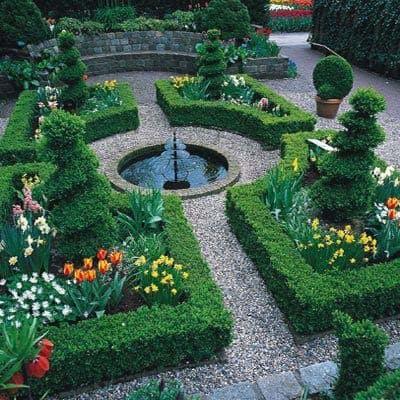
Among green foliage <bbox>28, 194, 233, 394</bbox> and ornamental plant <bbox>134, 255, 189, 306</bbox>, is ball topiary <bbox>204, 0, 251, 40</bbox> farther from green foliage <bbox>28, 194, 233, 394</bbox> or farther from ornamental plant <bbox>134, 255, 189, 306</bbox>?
green foliage <bbox>28, 194, 233, 394</bbox>

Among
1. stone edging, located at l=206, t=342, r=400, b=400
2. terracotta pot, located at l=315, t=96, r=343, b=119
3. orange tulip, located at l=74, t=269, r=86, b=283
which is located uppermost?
orange tulip, located at l=74, t=269, r=86, b=283

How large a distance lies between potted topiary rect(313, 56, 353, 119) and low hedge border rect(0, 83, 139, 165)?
3981mm

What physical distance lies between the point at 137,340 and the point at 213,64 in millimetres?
7232

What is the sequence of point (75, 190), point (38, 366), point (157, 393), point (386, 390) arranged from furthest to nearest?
point (75, 190) → point (157, 393) → point (38, 366) → point (386, 390)

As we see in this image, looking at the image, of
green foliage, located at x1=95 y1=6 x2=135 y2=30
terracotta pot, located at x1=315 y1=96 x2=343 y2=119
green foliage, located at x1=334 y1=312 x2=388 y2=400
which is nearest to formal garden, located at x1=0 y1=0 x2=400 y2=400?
green foliage, located at x1=334 y1=312 x2=388 y2=400

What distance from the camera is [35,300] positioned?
4.24 m

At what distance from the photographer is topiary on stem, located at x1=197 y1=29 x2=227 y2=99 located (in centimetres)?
952

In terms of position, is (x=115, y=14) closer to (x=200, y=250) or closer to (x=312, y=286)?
(x=200, y=250)

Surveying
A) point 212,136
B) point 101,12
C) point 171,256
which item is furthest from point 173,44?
point 171,256

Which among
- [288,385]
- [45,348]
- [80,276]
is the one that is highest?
[45,348]

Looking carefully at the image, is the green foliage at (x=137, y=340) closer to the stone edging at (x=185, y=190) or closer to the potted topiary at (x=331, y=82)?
the stone edging at (x=185, y=190)

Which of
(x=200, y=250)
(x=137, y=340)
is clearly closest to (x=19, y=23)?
(x=200, y=250)

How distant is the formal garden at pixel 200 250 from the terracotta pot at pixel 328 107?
0.22m

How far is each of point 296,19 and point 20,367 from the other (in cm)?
2236
